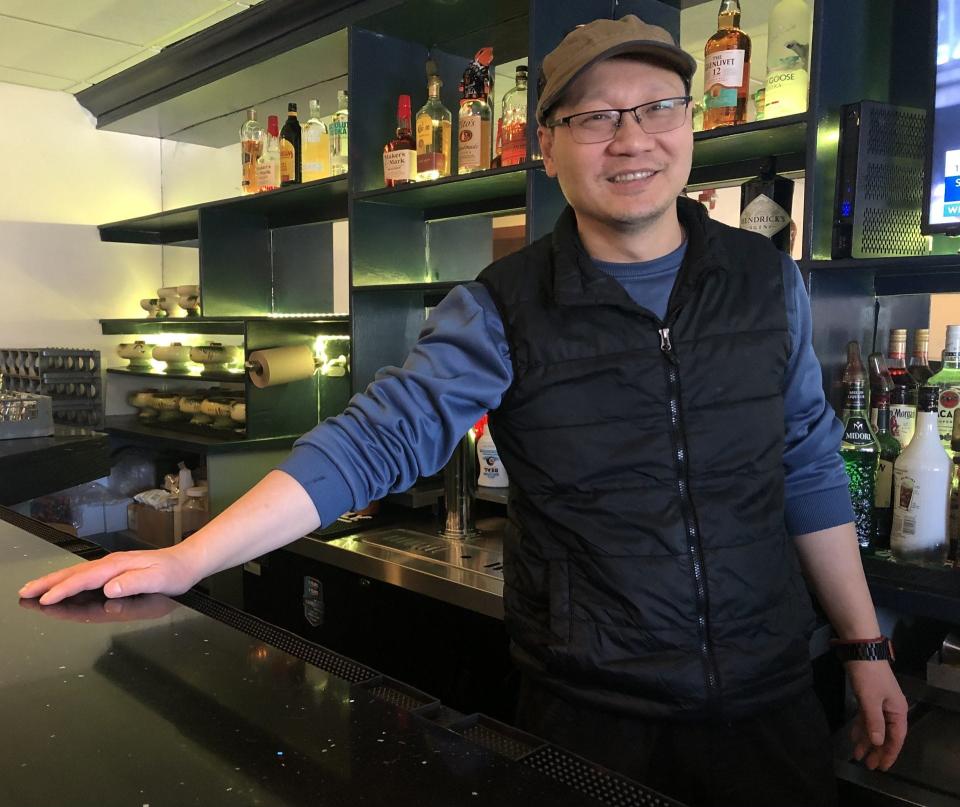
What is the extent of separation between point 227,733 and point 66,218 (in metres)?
3.69

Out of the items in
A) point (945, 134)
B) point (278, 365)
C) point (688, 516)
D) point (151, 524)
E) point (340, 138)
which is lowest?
point (151, 524)

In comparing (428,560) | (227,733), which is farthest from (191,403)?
(227,733)

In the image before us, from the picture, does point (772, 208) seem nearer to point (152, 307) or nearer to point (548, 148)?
point (548, 148)

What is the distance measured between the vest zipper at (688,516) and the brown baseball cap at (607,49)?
362 mm

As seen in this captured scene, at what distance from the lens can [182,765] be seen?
0.57 m

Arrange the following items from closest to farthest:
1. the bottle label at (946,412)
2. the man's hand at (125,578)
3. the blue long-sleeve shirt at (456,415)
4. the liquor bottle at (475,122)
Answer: the man's hand at (125,578) → the blue long-sleeve shirt at (456,415) → the bottle label at (946,412) → the liquor bottle at (475,122)

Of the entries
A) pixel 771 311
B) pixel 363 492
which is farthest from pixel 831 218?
pixel 363 492

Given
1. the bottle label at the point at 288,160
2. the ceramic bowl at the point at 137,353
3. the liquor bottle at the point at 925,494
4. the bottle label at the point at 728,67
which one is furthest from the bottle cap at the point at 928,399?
the ceramic bowl at the point at 137,353

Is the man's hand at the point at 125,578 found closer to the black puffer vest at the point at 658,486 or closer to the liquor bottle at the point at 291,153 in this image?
the black puffer vest at the point at 658,486

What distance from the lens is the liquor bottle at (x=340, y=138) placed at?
2.55m

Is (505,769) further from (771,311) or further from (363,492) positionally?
(771,311)

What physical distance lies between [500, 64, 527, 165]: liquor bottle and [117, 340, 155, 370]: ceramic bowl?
2.26 meters

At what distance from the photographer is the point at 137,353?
12.0 ft

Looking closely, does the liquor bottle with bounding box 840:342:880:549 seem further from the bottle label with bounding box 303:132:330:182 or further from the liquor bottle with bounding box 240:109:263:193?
the liquor bottle with bounding box 240:109:263:193
